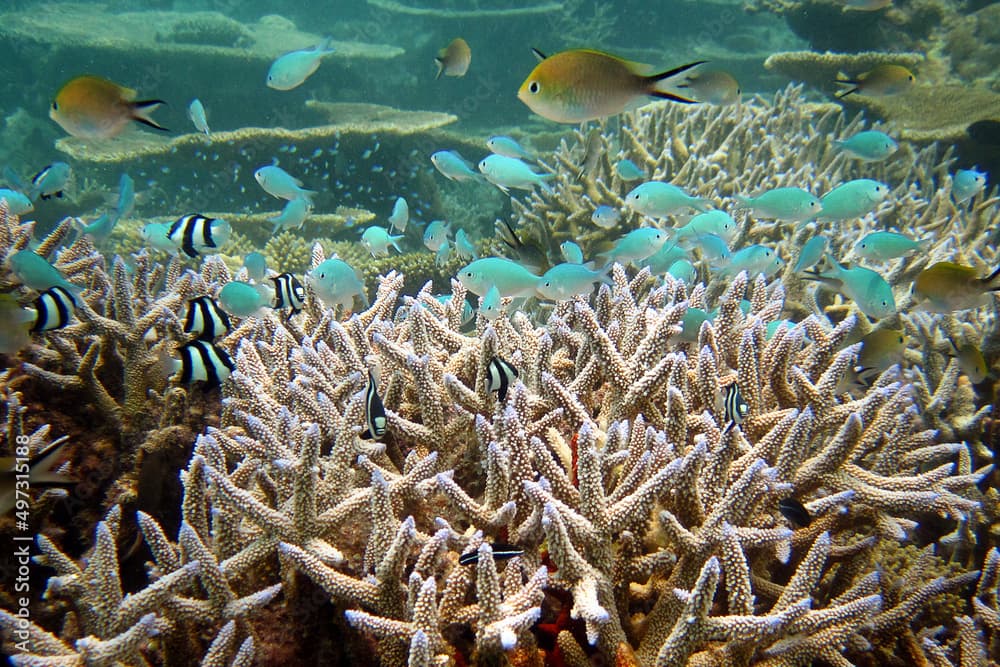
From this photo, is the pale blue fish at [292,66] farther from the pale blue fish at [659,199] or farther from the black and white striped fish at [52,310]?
the black and white striped fish at [52,310]

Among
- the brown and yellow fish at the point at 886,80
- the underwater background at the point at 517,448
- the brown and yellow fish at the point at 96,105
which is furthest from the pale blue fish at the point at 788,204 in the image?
the brown and yellow fish at the point at 96,105

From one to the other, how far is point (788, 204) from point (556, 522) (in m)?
3.97

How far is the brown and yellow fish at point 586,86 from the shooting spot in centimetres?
207

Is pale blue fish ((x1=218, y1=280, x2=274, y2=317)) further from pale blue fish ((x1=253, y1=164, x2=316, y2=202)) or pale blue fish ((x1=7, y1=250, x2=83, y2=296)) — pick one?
pale blue fish ((x1=253, y1=164, x2=316, y2=202))

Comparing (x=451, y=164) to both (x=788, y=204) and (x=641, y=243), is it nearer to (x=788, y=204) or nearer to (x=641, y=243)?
(x=641, y=243)

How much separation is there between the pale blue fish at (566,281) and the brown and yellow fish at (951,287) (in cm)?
216

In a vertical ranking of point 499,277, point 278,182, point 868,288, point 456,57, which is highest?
point 456,57

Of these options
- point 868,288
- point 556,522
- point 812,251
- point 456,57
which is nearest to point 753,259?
point 812,251

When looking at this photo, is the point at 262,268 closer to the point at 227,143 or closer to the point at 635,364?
the point at 635,364

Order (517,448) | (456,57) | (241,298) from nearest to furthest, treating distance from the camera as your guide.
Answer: (517,448), (241,298), (456,57)

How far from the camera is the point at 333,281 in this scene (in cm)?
329

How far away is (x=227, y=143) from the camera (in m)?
10.3

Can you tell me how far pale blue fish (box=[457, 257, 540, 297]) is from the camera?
3.24 meters

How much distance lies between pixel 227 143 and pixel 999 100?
1360 cm
